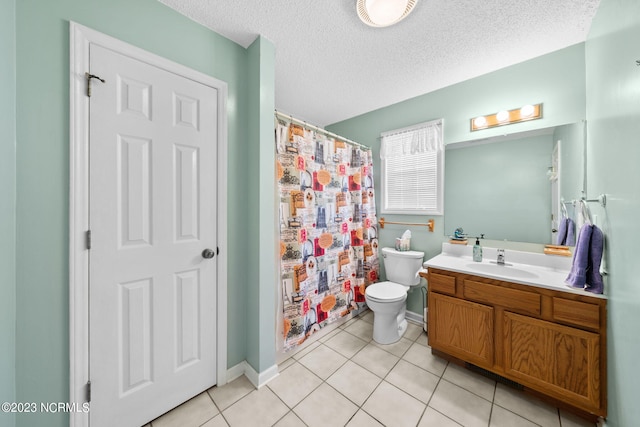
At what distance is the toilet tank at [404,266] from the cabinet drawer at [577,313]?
104 centimetres

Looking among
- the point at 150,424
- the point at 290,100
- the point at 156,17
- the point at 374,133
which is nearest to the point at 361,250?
the point at 374,133

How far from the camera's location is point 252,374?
157 cm

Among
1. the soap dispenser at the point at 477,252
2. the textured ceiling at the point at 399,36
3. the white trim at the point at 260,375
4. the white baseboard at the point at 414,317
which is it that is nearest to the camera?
the textured ceiling at the point at 399,36

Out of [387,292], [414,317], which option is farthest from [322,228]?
[414,317]

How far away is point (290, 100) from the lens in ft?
8.15

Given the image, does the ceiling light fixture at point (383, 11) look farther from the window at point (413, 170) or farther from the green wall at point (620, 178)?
the window at point (413, 170)

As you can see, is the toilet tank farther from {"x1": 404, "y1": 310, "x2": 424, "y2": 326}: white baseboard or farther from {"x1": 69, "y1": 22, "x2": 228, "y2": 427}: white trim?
{"x1": 69, "y1": 22, "x2": 228, "y2": 427}: white trim

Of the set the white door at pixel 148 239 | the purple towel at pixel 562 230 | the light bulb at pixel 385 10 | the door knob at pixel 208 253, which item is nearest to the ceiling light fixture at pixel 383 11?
the light bulb at pixel 385 10

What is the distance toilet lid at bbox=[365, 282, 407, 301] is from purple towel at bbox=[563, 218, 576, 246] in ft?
4.09

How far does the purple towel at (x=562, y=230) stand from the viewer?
1.65 m

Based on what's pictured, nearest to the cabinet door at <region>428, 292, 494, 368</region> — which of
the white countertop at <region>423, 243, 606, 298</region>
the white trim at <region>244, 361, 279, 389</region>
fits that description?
the white countertop at <region>423, 243, 606, 298</region>

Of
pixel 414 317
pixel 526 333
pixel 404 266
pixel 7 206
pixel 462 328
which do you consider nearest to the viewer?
pixel 7 206

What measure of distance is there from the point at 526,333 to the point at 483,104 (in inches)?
73.1

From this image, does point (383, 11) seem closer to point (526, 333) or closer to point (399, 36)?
point (399, 36)
